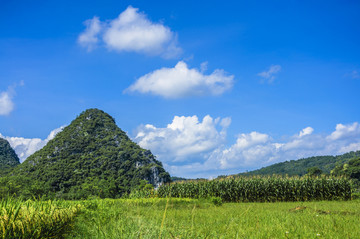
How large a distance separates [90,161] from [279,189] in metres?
50.7

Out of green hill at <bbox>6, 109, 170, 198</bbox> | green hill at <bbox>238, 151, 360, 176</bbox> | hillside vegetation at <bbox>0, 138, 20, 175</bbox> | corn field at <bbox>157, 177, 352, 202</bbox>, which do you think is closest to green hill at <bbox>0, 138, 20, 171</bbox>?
hillside vegetation at <bbox>0, 138, 20, 175</bbox>

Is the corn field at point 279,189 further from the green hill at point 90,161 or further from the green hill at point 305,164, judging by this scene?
the green hill at point 305,164

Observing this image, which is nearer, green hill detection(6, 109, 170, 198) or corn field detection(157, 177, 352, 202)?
corn field detection(157, 177, 352, 202)

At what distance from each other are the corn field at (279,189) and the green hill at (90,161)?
87.2 ft

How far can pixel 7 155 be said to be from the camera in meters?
89.0

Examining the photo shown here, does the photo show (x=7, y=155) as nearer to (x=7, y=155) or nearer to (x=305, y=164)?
(x=7, y=155)

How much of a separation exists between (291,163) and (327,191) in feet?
206

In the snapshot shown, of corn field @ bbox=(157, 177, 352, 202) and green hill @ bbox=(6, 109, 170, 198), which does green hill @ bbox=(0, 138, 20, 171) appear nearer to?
green hill @ bbox=(6, 109, 170, 198)

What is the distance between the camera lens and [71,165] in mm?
62188

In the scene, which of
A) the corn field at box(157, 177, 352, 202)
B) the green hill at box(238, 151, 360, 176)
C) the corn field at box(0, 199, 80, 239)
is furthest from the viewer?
the green hill at box(238, 151, 360, 176)

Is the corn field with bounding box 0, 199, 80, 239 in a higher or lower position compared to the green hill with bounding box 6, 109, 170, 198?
lower

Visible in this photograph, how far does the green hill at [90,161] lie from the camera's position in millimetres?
54534

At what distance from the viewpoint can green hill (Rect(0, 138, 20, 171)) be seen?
83.9 metres

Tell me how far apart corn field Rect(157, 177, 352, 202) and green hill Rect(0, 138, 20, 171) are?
262 feet
